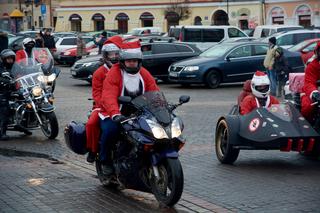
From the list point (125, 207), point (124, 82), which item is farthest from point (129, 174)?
point (124, 82)

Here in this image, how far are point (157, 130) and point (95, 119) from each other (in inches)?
48.4

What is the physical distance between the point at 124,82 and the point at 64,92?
1538 centimetres

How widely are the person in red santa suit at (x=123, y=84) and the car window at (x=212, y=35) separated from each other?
27.6 m

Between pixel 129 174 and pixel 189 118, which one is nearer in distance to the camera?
pixel 129 174

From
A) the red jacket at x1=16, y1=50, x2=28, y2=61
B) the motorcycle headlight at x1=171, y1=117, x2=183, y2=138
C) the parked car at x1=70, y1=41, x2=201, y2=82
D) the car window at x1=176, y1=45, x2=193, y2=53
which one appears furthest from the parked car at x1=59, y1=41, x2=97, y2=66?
the motorcycle headlight at x1=171, y1=117, x2=183, y2=138

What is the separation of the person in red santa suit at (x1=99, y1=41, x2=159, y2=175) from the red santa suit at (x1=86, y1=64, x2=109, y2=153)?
0.14 m

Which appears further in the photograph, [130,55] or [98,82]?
[98,82]

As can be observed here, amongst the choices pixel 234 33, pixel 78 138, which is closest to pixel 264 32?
pixel 234 33

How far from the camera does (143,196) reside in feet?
29.5

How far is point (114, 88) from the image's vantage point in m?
8.65

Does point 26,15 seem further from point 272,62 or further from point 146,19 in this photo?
point 272,62

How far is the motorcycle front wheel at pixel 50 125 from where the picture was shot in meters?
13.7

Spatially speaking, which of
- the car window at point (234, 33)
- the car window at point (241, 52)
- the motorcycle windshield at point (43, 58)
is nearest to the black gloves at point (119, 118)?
the motorcycle windshield at point (43, 58)

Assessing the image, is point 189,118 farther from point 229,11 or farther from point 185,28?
point 229,11
